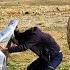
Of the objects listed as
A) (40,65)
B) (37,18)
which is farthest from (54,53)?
(37,18)

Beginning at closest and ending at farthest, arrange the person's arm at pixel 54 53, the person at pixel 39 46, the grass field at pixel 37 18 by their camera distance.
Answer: the person at pixel 39 46, the person's arm at pixel 54 53, the grass field at pixel 37 18

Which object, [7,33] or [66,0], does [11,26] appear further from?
[66,0]

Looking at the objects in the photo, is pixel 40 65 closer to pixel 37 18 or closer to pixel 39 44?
pixel 39 44

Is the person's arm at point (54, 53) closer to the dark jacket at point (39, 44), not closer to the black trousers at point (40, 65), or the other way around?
the dark jacket at point (39, 44)

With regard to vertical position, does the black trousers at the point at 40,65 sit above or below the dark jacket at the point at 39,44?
below

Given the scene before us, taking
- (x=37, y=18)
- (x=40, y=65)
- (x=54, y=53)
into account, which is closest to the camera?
(x=54, y=53)

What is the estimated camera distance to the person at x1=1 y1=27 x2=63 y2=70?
740 cm

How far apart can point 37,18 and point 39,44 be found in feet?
39.5

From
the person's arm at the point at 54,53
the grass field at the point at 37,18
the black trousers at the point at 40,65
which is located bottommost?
the grass field at the point at 37,18

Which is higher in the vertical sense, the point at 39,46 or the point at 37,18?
the point at 39,46

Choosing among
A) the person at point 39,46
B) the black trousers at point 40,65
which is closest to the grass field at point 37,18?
the black trousers at point 40,65

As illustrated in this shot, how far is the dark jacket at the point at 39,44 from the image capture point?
24.4 feet

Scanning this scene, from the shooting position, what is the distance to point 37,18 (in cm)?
1970

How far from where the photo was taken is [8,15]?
20438 millimetres
